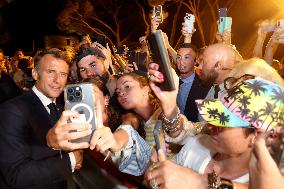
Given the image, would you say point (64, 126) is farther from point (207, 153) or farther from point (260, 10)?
point (260, 10)

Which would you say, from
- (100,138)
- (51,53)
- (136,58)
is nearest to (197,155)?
(100,138)

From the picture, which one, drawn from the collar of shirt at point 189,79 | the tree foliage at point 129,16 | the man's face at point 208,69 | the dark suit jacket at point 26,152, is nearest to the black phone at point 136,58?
the collar of shirt at point 189,79

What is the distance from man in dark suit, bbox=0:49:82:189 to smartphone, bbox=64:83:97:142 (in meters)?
0.88

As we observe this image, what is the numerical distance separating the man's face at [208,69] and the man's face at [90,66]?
1.28 meters

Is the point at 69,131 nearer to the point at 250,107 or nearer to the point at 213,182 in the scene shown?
the point at 213,182

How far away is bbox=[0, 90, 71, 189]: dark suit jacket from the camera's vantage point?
111 inches

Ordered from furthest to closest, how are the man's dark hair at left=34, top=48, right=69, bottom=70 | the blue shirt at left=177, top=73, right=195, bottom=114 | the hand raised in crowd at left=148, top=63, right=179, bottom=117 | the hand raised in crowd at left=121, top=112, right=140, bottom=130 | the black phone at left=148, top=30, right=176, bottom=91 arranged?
the blue shirt at left=177, top=73, right=195, bottom=114, the man's dark hair at left=34, top=48, right=69, bottom=70, the hand raised in crowd at left=121, top=112, right=140, bottom=130, the hand raised in crowd at left=148, top=63, right=179, bottom=117, the black phone at left=148, top=30, right=176, bottom=91

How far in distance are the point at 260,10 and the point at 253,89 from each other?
2584cm

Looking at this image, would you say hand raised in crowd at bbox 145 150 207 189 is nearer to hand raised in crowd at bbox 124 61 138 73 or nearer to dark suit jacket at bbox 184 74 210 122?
dark suit jacket at bbox 184 74 210 122

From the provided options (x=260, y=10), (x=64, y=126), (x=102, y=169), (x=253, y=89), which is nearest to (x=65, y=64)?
(x=102, y=169)

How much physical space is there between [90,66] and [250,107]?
10.3ft

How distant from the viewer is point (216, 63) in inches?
179

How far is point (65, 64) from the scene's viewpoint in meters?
3.53

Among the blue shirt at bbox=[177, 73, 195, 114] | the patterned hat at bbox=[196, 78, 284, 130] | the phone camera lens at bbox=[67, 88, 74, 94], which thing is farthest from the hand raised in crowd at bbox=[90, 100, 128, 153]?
the blue shirt at bbox=[177, 73, 195, 114]
